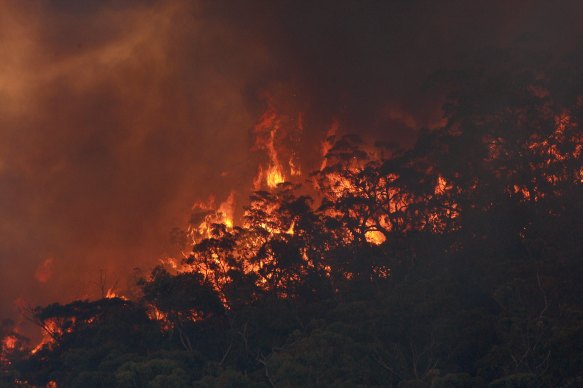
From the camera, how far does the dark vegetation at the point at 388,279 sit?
116 ft

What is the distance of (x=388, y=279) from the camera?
47438 millimetres

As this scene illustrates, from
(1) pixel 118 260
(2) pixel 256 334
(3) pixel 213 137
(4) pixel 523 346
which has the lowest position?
(4) pixel 523 346

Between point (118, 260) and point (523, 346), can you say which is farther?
point (118, 260)

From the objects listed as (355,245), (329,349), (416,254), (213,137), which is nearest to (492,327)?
(329,349)

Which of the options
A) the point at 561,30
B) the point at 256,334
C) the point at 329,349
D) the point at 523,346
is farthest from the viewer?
the point at 561,30

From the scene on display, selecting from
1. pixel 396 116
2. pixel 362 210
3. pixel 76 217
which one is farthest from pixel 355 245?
pixel 76 217

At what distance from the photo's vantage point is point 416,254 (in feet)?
161

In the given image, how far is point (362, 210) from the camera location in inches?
2178

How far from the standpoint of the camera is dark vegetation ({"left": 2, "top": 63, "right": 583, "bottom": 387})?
116ft

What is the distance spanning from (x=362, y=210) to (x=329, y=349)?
22492 millimetres

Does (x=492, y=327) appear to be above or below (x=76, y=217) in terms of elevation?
below

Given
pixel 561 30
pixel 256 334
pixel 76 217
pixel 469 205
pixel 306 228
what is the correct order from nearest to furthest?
pixel 256 334, pixel 469 205, pixel 306 228, pixel 561 30, pixel 76 217

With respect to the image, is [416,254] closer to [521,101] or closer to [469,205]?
[469,205]

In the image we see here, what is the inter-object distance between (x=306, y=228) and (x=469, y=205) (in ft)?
39.8
